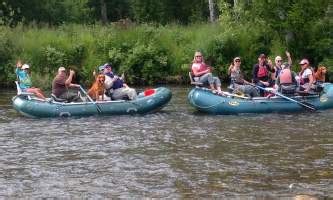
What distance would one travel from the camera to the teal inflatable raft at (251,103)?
17.3 meters

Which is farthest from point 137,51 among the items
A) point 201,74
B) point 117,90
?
point 117,90

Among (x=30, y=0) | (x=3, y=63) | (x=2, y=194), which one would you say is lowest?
(x=2, y=194)

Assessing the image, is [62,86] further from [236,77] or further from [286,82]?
[286,82]

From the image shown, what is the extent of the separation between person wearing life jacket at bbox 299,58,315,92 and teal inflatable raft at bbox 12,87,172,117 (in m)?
3.59

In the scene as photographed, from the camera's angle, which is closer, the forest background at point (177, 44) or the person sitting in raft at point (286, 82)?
the person sitting in raft at point (286, 82)

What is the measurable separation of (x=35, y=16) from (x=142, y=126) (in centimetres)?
2513

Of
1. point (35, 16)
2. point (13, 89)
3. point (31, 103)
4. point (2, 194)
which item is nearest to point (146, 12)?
point (35, 16)

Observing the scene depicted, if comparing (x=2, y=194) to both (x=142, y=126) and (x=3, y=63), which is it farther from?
(x=3, y=63)

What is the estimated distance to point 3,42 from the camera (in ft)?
84.2

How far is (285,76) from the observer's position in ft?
57.6

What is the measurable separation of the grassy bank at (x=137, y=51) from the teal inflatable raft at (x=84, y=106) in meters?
7.02

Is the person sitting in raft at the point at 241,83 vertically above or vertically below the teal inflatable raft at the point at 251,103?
above

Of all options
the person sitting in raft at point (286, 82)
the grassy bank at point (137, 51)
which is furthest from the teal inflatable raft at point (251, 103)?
the grassy bank at point (137, 51)

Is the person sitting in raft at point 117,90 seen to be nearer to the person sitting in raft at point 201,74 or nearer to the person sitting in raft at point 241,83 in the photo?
the person sitting in raft at point 201,74
